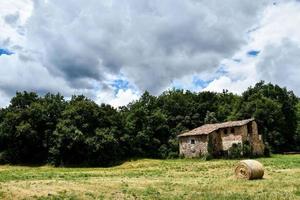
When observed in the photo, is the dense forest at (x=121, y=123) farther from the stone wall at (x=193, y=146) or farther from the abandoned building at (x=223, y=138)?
the abandoned building at (x=223, y=138)

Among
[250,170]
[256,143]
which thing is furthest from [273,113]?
[250,170]

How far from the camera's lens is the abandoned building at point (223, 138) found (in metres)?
64.6

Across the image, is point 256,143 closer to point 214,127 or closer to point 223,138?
point 223,138

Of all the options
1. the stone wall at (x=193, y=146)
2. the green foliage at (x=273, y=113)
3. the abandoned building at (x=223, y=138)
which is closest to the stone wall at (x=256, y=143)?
the abandoned building at (x=223, y=138)

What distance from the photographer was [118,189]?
962 inches

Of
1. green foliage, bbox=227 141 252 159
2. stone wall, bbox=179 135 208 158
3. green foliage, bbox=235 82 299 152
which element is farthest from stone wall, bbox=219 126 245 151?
green foliage, bbox=235 82 299 152

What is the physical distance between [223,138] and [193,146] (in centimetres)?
462

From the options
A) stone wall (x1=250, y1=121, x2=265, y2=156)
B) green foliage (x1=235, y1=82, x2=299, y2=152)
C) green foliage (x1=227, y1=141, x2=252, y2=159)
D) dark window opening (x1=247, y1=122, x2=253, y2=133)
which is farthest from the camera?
green foliage (x1=235, y1=82, x2=299, y2=152)

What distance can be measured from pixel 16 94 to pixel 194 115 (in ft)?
101

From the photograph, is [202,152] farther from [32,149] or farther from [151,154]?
[32,149]

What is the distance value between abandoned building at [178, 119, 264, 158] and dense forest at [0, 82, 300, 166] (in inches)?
271

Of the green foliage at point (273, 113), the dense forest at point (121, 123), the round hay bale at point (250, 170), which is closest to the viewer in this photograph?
the round hay bale at point (250, 170)

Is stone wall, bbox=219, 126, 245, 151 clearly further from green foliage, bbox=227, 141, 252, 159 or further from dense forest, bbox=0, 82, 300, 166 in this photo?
dense forest, bbox=0, 82, 300, 166

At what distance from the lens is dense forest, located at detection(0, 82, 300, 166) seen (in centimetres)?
6425
